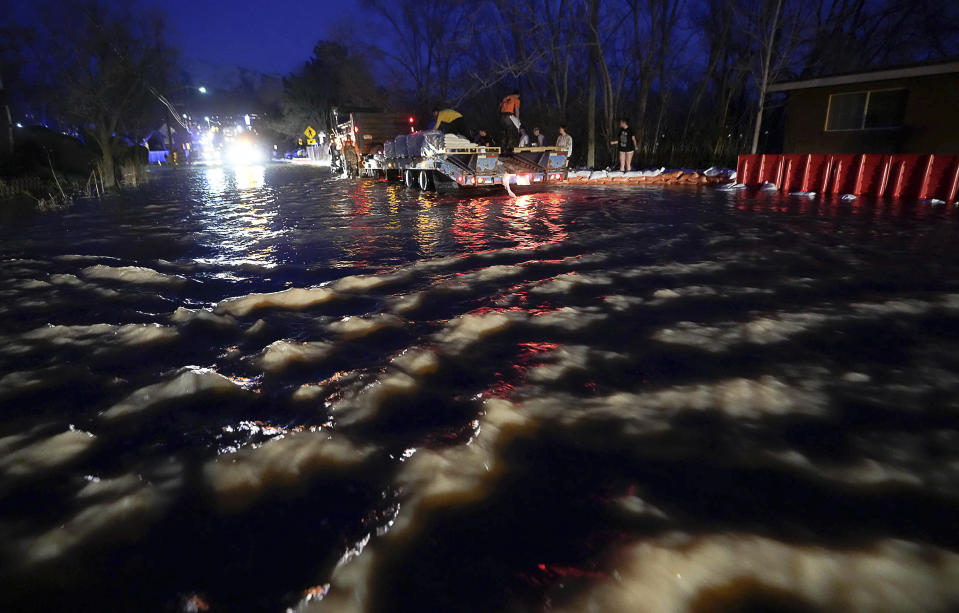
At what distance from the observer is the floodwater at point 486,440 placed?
155 centimetres

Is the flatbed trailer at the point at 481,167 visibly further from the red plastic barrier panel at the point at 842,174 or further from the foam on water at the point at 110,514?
the foam on water at the point at 110,514

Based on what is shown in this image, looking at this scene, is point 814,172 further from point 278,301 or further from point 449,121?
point 278,301

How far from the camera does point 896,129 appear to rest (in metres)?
14.5

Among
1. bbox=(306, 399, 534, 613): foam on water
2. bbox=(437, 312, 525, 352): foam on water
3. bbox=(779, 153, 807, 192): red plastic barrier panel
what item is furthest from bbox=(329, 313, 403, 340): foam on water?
bbox=(779, 153, 807, 192): red plastic barrier panel

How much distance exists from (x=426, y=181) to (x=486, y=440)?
1203 cm

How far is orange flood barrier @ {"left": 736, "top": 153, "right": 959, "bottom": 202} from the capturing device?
9.02m

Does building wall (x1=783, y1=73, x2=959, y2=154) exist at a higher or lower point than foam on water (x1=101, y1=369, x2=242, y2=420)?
higher

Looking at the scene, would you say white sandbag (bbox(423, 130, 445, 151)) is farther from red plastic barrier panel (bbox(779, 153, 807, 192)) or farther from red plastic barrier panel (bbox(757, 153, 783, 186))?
red plastic barrier panel (bbox(779, 153, 807, 192))

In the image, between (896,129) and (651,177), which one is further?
(651,177)

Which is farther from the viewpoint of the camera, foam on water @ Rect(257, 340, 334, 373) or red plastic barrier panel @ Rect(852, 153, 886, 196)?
red plastic barrier panel @ Rect(852, 153, 886, 196)

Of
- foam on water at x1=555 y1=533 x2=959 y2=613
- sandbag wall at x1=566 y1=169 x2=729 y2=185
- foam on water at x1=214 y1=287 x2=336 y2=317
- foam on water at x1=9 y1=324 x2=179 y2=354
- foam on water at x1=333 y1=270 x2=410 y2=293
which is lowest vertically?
foam on water at x1=555 y1=533 x2=959 y2=613

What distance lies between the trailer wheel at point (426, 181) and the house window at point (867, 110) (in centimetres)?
1361

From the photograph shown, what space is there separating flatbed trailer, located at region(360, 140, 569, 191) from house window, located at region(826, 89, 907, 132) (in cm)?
1024

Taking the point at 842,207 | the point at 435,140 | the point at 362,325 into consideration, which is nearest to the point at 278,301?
the point at 362,325
